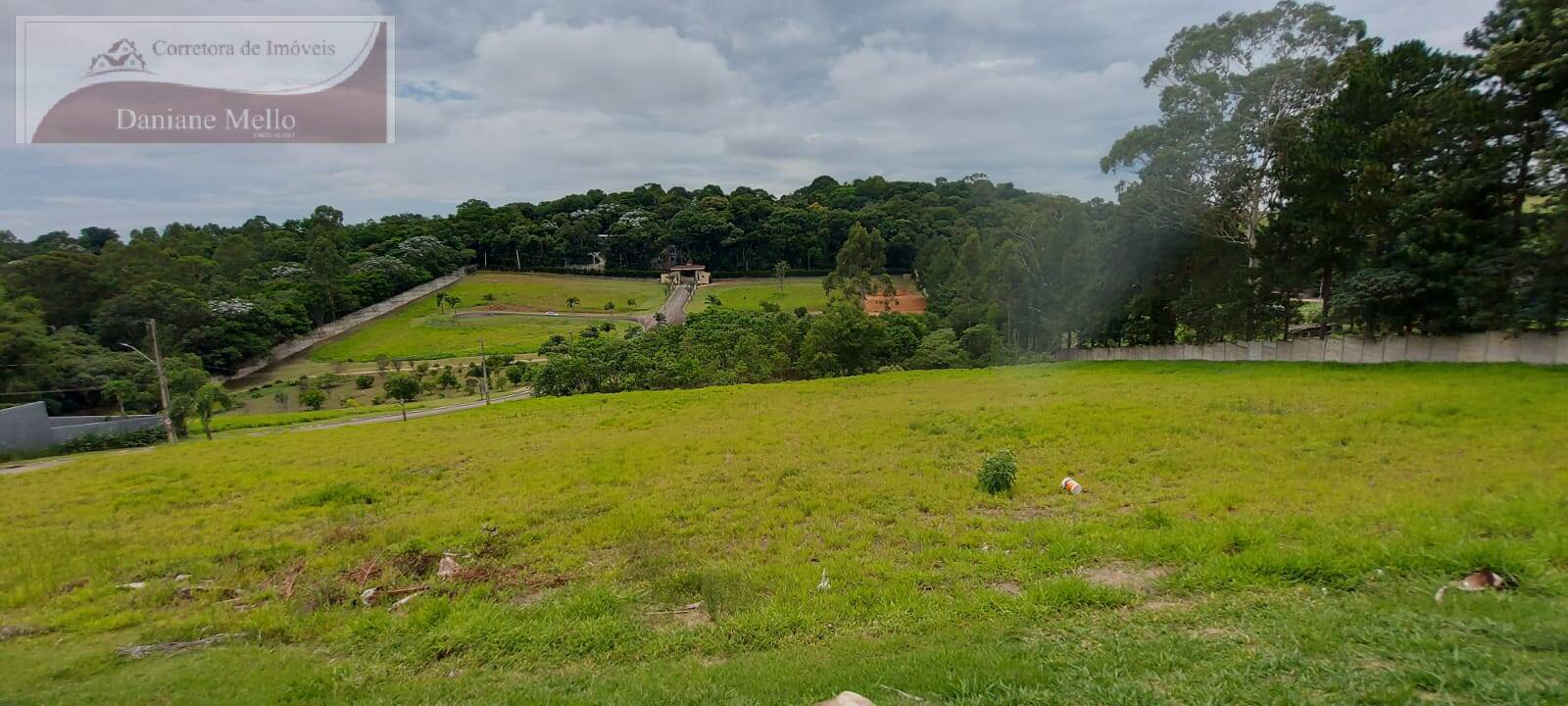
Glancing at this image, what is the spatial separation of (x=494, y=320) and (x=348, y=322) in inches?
679

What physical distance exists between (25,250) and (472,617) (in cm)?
9807

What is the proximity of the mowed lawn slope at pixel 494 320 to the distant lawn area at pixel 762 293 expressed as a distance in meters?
6.50

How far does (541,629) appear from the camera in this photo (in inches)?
184

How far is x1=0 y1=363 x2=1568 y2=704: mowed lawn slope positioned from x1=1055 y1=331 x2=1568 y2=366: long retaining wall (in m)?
3.10

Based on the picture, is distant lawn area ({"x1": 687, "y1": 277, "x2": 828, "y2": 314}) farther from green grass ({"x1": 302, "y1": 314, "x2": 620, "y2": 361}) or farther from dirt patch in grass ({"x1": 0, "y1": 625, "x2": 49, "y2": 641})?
dirt patch in grass ({"x1": 0, "y1": 625, "x2": 49, "y2": 641})

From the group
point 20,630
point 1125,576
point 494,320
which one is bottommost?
point 20,630

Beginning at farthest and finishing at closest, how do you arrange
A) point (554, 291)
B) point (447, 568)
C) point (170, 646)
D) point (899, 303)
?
point (554, 291), point (899, 303), point (447, 568), point (170, 646)

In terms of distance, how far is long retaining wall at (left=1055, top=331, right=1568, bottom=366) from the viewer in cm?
1451

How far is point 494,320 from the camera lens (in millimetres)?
66562

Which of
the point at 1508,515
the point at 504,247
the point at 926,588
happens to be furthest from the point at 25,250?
the point at 1508,515

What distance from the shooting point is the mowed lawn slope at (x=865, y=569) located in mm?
3535

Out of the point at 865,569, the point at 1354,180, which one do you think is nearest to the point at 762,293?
the point at 1354,180

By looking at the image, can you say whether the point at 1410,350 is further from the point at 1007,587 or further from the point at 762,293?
the point at 762,293

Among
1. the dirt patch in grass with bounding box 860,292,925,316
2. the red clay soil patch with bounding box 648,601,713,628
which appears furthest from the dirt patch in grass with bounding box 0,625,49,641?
the dirt patch in grass with bounding box 860,292,925,316
